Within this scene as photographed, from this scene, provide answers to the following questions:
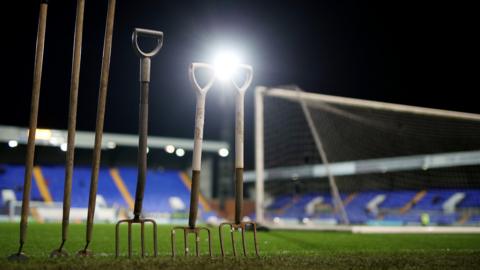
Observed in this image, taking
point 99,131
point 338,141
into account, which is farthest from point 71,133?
point 338,141

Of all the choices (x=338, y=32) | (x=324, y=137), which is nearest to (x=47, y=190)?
(x=338, y=32)

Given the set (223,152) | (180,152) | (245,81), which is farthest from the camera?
(223,152)

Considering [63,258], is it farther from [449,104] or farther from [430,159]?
[449,104]

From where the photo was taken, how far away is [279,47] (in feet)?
79.4

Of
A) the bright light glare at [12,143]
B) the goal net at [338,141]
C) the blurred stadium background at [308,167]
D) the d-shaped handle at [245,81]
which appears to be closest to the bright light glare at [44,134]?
the blurred stadium background at [308,167]

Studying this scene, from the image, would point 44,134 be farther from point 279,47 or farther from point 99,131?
point 99,131

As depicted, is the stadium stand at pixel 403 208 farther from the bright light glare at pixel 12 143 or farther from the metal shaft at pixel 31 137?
the metal shaft at pixel 31 137

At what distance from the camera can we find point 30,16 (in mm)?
20078

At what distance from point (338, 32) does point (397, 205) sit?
568 inches

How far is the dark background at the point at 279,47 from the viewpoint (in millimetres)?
19250

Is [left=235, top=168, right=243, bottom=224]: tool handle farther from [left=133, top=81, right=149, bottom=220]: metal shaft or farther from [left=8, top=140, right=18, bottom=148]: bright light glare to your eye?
[left=8, top=140, right=18, bottom=148]: bright light glare

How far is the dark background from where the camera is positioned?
19250 mm

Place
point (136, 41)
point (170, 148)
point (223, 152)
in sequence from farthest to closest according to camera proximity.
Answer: point (223, 152)
point (170, 148)
point (136, 41)

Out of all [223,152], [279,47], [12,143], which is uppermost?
[279,47]
